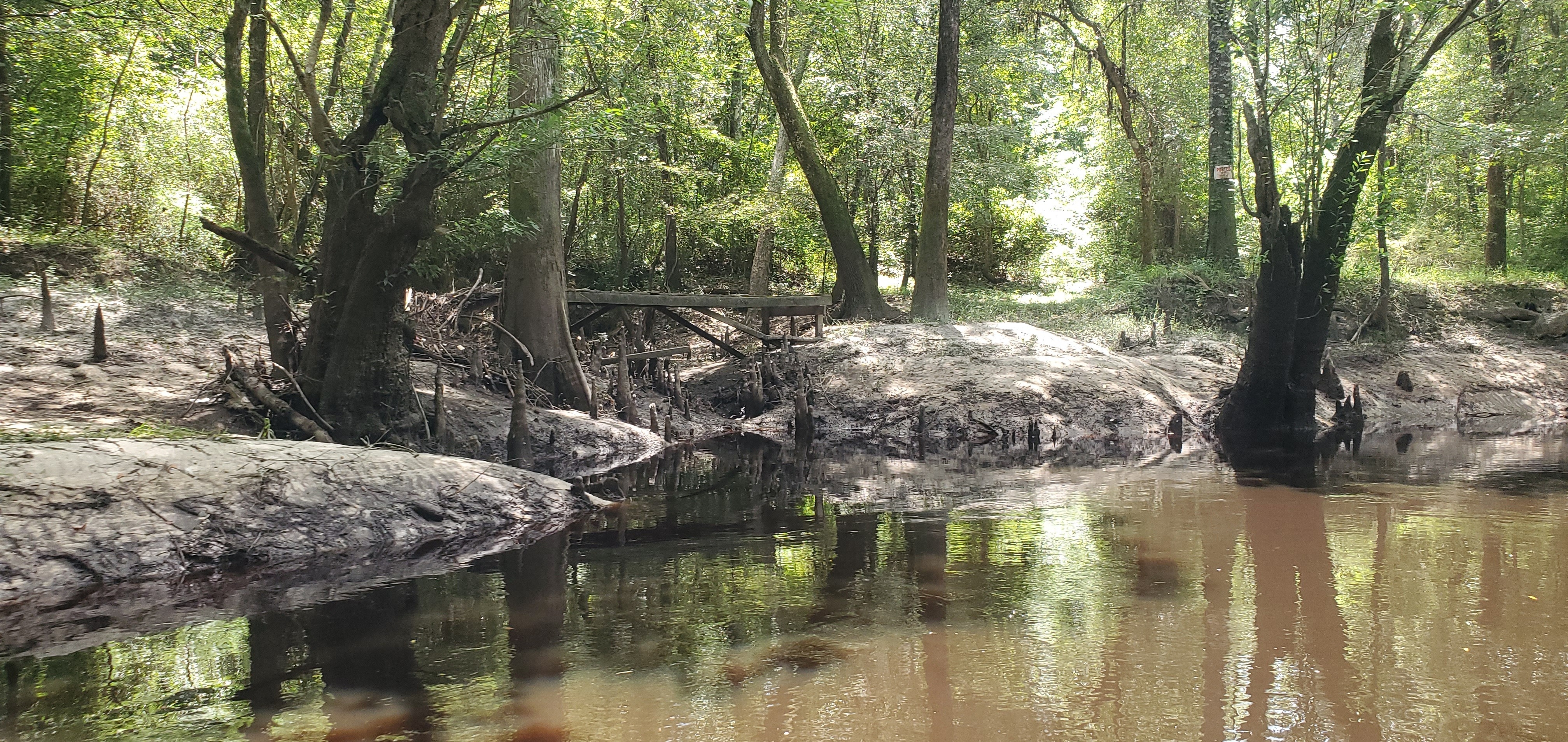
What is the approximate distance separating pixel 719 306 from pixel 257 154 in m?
7.69

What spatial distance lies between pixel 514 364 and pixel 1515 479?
12484 millimetres

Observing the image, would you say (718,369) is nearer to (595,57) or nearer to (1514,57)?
(595,57)

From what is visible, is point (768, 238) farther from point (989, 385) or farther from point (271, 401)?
point (271, 401)

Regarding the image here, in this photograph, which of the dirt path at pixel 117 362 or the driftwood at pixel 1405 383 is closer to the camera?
the dirt path at pixel 117 362

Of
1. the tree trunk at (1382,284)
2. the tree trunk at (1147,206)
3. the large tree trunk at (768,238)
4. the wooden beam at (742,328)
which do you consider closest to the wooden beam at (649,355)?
the wooden beam at (742,328)

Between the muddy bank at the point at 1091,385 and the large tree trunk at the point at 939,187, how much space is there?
1104 mm

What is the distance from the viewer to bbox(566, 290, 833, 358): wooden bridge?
16344mm

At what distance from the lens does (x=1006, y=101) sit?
2781 cm

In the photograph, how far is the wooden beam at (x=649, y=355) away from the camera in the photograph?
53.9ft

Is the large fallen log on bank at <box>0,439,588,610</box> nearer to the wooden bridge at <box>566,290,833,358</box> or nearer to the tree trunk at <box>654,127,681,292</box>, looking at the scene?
the wooden bridge at <box>566,290,833,358</box>

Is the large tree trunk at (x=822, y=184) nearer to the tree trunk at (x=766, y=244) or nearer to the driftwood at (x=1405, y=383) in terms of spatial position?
the tree trunk at (x=766, y=244)

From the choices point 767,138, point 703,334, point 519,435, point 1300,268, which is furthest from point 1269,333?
point 767,138

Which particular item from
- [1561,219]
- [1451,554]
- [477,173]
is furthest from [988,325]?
[1561,219]

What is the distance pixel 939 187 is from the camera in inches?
775
